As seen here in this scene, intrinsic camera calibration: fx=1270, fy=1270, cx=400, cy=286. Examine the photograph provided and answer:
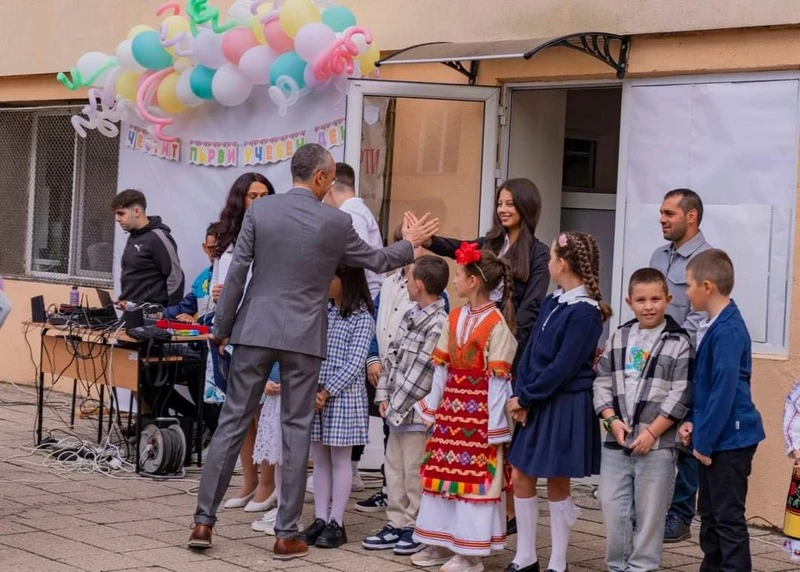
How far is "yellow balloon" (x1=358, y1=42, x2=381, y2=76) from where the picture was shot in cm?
840

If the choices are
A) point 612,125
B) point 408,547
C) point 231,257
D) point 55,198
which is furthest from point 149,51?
point 408,547

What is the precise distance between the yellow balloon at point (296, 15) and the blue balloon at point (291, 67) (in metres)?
0.21

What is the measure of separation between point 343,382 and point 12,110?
7.39m

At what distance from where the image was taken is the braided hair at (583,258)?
5.66 metres

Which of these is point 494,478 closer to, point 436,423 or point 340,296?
point 436,423

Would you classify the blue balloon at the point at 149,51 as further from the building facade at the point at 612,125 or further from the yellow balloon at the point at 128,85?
the building facade at the point at 612,125

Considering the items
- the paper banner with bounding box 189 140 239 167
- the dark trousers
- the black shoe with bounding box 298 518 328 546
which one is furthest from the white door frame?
the dark trousers

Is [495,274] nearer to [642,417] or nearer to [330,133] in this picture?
[642,417]

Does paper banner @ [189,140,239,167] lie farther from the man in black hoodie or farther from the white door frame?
the white door frame

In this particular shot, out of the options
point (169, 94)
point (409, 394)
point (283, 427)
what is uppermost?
point (169, 94)

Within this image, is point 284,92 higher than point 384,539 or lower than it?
higher

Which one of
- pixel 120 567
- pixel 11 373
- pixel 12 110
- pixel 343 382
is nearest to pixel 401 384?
pixel 343 382

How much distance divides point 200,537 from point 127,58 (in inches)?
188

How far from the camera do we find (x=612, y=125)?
9766mm
